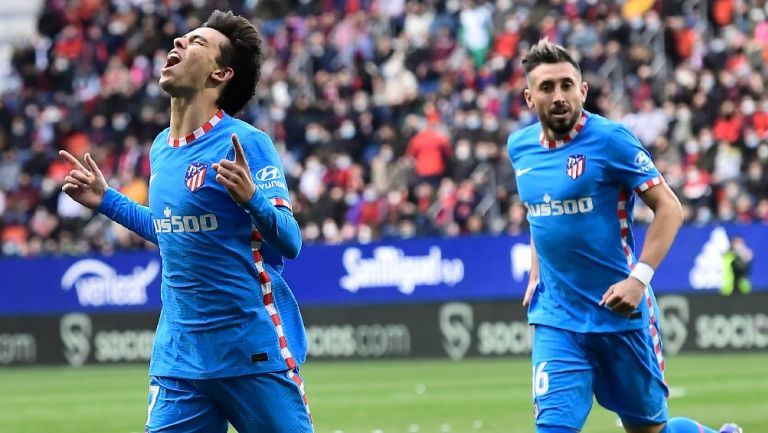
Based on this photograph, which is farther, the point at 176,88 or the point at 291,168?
the point at 291,168

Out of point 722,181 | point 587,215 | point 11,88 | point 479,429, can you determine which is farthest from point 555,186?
point 11,88

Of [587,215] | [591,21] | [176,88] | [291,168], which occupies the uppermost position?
[591,21]

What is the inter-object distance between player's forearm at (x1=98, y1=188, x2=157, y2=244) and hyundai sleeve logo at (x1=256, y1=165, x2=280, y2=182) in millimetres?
826

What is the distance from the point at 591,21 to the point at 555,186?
19278 mm

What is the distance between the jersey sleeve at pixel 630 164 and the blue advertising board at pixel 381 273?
14.1 meters

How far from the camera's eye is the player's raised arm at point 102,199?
6.89 meters

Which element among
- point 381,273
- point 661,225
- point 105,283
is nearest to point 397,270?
point 381,273

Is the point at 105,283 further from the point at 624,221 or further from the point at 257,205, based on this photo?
the point at 257,205

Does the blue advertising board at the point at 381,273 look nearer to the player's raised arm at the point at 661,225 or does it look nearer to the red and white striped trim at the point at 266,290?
the player's raised arm at the point at 661,225

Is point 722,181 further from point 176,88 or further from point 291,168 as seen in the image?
point 176,88

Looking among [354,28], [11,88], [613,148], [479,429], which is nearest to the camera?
[613,148]

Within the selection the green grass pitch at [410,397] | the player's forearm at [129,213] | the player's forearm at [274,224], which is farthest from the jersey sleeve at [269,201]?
the green grass pitch at [410,397]

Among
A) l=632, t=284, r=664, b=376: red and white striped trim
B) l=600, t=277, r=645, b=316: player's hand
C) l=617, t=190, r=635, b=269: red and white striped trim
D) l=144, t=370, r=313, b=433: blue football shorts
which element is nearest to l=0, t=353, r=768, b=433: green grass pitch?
l=632, t=284, r=664, b=376: red and white striped trim

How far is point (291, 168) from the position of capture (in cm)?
2686
